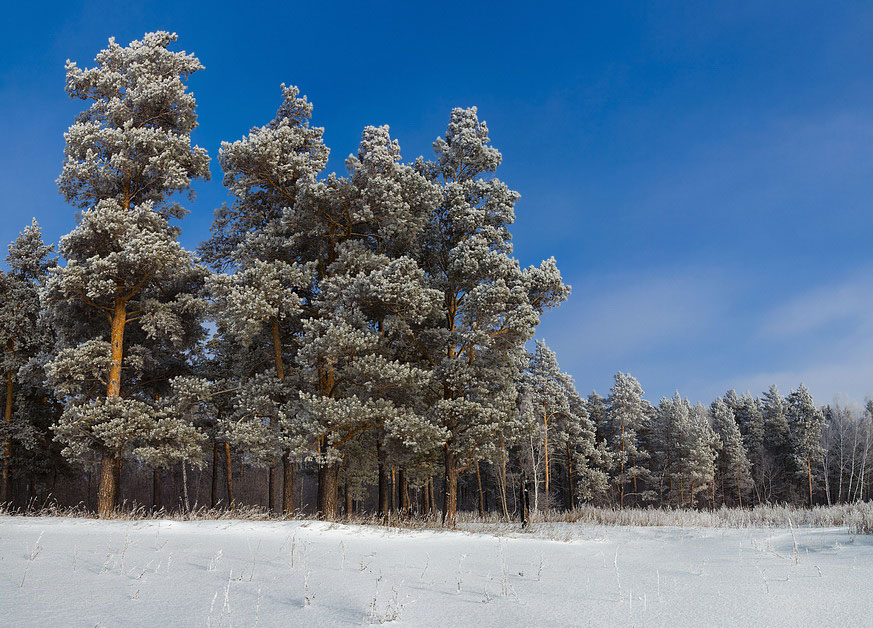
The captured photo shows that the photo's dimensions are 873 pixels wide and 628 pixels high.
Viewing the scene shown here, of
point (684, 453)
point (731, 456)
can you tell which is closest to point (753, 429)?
point (731, 456)

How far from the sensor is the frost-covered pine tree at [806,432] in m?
50.4

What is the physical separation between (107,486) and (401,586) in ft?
49.1

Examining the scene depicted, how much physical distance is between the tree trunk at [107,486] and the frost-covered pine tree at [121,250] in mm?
35

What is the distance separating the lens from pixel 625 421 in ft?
151

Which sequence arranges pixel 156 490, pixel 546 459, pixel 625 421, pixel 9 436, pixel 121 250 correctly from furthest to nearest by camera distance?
1. pixel 625 421
2. pixel 546 459
3. pixel 156 490
4. pixel 9 436
5. pixel 121 250

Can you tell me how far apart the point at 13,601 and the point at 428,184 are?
1676 cm

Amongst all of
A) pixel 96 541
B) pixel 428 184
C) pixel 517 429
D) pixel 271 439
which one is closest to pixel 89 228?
pixel 271 439

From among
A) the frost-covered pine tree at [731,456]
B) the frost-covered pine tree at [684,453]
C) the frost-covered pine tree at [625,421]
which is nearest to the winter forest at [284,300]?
the frost-covered pine tree at [625,421]

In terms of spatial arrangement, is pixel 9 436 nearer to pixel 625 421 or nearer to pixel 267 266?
pixel 267 266

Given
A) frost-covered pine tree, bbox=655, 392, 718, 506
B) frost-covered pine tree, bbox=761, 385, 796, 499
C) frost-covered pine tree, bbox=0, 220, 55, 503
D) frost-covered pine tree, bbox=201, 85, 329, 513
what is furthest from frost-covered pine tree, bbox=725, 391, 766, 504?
frost-covered pine tree, bbox=0, 220, 55, 503

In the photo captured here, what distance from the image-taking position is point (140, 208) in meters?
18.5

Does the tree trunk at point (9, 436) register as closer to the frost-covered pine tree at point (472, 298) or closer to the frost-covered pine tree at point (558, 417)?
the frost-covered pine tree at point (472, 298)

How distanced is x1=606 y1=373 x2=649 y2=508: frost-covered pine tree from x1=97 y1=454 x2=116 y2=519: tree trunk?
36.6m

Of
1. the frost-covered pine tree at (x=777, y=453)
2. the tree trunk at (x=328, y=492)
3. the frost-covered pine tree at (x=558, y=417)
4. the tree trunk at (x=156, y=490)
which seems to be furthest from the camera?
the frost-covered pine tree at (x=777, y=453)
